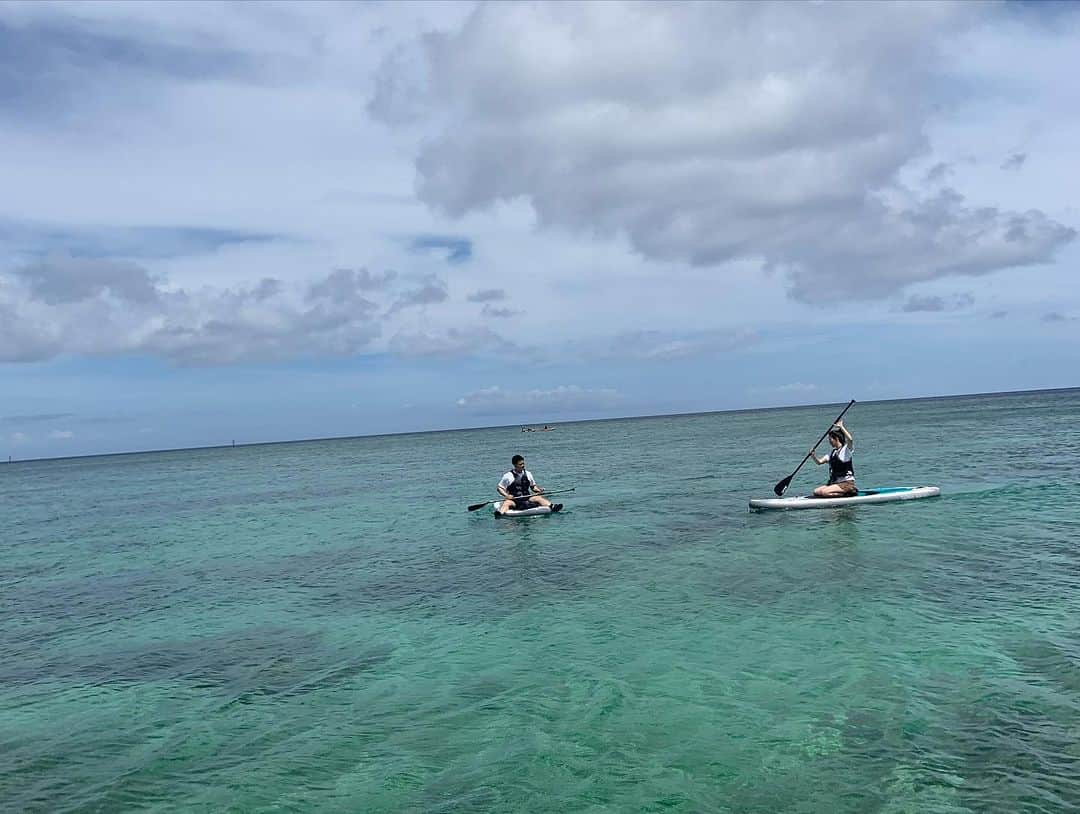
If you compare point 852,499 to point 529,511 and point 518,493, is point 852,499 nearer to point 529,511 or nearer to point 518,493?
point 529,511

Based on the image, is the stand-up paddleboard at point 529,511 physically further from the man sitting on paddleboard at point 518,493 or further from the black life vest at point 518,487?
the black life vest at point 518,487

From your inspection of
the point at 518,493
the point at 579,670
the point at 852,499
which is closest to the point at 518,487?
the point at 518,493

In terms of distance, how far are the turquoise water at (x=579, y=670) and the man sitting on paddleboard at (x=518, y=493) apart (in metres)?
3.40

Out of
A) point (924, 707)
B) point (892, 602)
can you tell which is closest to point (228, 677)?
point (924, 707)

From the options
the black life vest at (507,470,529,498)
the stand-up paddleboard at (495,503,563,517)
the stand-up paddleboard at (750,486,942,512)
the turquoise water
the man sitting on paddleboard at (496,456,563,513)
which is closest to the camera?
the turquoise water

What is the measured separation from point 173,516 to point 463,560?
2839cm

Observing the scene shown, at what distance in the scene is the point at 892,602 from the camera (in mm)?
15031

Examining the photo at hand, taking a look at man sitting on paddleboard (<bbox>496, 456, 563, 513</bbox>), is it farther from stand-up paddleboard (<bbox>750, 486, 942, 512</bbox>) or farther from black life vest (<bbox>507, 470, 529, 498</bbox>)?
stand-up paddleboard (<bbox>750, 486, 942, 512</bbox>)

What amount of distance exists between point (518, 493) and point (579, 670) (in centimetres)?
1915

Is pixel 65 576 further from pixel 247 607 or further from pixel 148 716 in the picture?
pixel 148 716

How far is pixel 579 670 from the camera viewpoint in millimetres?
12562

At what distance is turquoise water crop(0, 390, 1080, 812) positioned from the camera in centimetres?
879

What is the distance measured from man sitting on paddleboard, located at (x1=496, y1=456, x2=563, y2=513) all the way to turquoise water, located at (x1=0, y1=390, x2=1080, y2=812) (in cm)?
340

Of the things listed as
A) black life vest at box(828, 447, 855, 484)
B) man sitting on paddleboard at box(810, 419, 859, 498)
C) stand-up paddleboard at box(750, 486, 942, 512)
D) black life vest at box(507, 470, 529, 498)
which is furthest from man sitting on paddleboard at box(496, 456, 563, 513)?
black life vest at box(828, 447, 855, 484)
